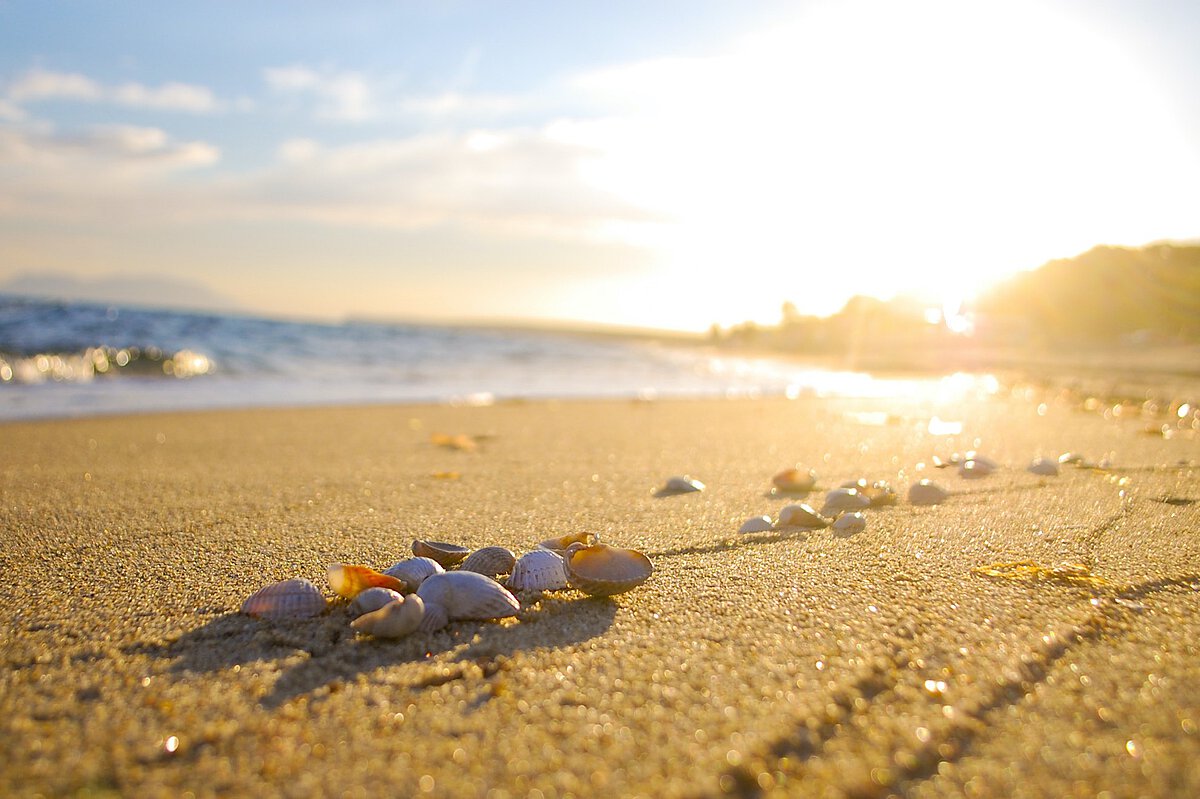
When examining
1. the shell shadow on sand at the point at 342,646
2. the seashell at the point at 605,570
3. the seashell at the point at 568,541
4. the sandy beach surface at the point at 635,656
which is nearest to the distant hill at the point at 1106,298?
the sandy beach surface at the point at 635,656

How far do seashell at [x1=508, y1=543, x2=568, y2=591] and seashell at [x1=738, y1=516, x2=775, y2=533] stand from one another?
95cm

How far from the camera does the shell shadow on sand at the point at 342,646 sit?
5.02 feet

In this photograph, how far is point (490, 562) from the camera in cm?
210

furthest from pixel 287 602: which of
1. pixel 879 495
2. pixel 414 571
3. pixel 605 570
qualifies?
pixel 879 495

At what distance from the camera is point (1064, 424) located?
651 cm

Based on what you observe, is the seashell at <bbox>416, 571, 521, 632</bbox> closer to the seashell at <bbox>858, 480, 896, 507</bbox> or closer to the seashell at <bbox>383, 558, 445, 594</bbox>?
the seashell at <bbox>383, 558, 445, 594</bbox>

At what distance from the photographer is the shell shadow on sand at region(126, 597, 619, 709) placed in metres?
1.53

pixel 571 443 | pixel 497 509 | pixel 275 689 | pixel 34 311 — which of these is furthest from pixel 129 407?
pixel 34 311

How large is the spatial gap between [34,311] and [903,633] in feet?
74.6

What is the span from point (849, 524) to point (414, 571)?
1.61 metres

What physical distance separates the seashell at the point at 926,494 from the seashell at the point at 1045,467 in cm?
96

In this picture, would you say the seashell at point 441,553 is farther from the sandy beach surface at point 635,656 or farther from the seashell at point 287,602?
the seashell at point 287,602

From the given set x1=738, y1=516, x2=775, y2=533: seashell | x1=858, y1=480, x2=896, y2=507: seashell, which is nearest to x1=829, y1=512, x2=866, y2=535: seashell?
x1=738, y1=516, x2=775, y2=533: seashell

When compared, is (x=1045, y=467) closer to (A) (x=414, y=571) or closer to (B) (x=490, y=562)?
(B) (x=490, y=562)
